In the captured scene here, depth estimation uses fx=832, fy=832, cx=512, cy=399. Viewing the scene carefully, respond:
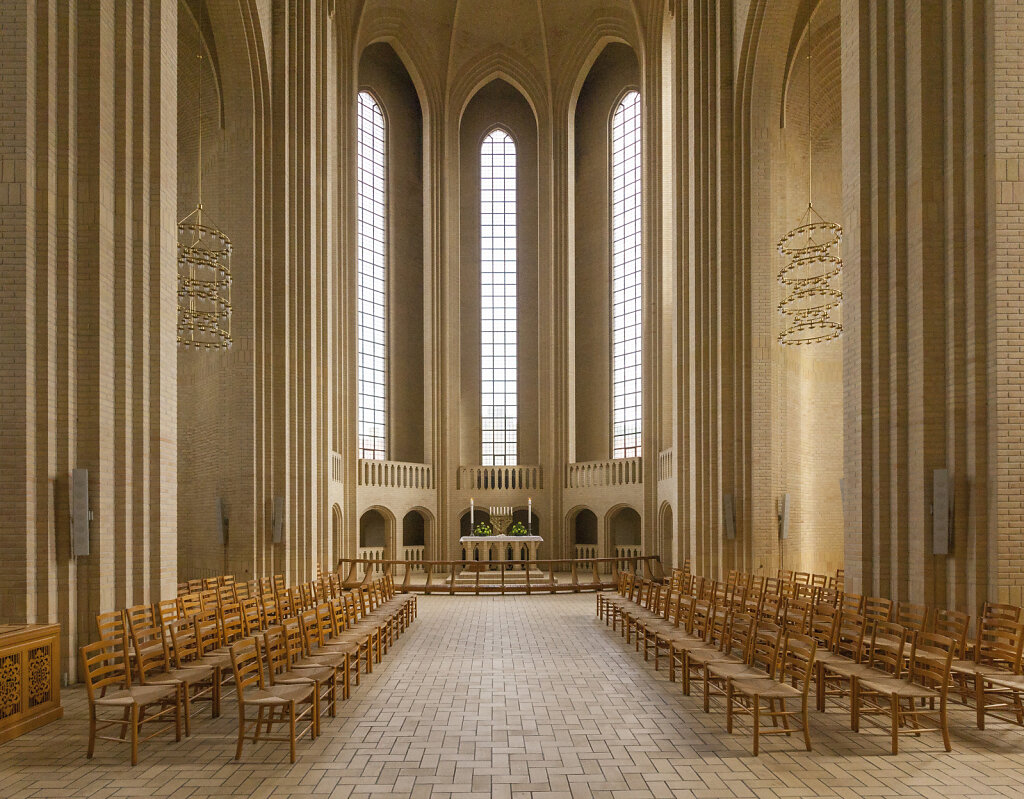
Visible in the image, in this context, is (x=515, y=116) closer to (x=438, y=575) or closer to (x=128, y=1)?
(x=438, y=575)

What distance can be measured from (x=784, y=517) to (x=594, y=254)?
15256mm

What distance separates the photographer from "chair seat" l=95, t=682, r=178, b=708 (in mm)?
6258

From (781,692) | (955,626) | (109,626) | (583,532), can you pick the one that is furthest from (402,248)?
(781,692)

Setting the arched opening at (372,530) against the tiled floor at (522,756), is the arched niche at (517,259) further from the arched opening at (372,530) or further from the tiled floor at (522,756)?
the tiled floor at (522,756)

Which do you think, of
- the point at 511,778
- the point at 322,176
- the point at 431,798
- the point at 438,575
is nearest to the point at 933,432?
the point at 511,778

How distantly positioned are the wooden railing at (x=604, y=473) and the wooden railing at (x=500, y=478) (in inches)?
46.8

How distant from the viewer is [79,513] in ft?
30.1

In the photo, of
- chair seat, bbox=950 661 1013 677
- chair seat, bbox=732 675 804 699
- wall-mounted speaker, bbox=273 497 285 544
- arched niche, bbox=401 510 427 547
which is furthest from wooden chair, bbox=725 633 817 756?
arched niche, bbox=401 510 427 547

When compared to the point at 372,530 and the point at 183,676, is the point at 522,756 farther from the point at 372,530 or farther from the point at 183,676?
the point at 372,530

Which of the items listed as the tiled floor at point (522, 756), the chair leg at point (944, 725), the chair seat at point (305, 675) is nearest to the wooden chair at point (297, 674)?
the chair seat at point (305, 675)

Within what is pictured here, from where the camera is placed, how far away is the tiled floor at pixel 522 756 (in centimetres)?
573

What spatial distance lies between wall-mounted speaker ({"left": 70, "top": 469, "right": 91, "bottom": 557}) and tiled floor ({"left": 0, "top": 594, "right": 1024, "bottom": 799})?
1.52 m

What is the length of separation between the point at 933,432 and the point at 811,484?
1147cm

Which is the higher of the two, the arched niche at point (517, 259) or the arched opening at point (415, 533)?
the arched niche at point (517, 259)
